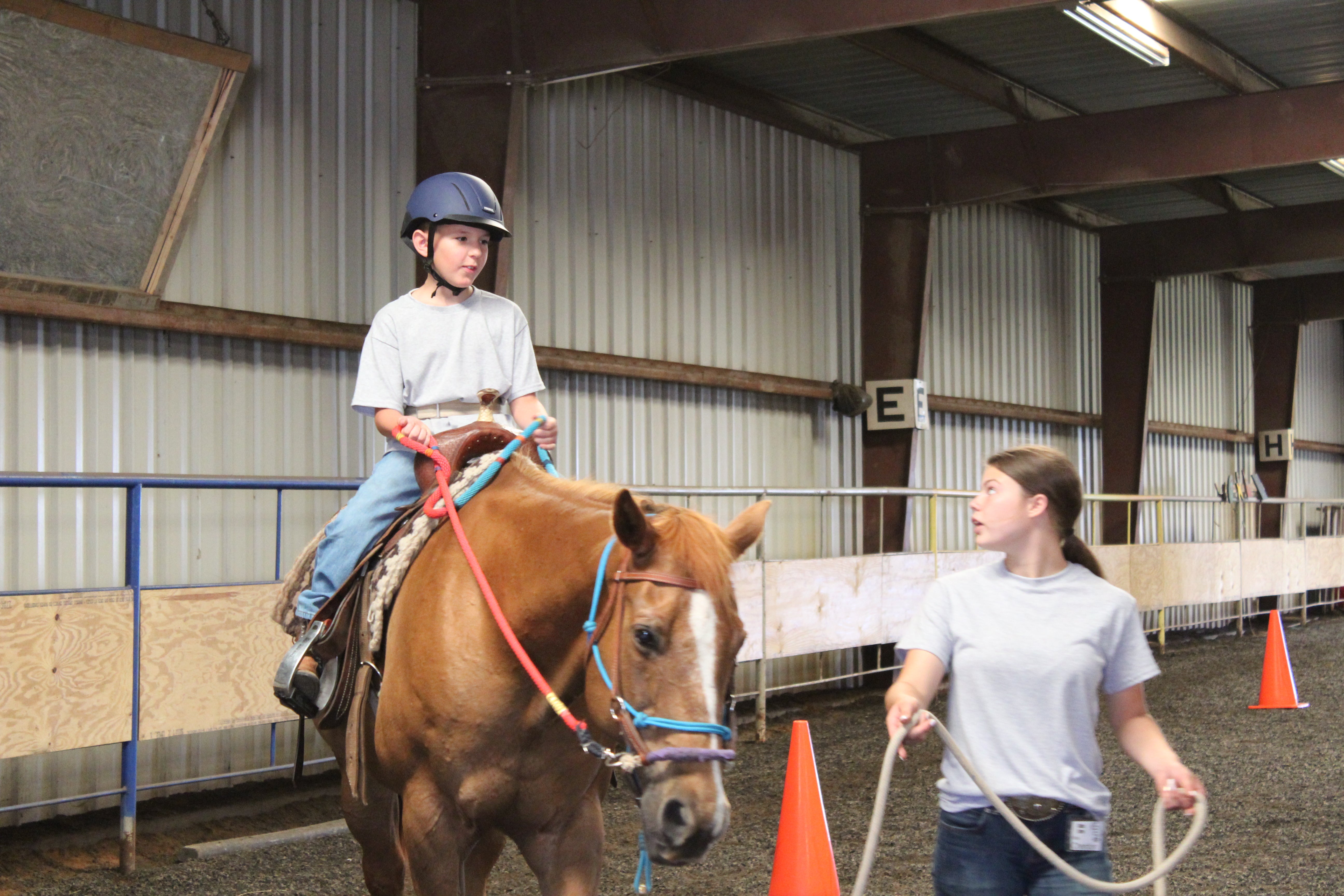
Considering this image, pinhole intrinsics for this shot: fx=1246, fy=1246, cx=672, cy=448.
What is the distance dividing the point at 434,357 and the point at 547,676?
44.4 inches

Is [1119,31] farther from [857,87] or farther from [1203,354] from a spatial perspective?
[1203,354]

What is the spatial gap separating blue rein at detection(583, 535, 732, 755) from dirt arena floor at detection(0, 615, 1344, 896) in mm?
3018

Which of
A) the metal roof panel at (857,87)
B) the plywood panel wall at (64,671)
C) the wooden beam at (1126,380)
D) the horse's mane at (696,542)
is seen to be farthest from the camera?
the wooden beam at (1126,380)

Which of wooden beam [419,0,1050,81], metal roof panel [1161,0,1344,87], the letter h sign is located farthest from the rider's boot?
the letter h sign

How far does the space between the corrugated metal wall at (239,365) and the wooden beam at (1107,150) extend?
19.0 ft

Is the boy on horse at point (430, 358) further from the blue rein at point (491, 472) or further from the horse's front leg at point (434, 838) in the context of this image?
the horse's front leg at point (434, 838)

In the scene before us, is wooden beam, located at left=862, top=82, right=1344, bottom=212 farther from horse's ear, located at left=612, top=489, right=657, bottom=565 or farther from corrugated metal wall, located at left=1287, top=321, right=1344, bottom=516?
corrugated metal wall, located at left=1287, top=321, right=1344, bottom=516

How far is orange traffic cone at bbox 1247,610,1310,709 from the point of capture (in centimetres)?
1044

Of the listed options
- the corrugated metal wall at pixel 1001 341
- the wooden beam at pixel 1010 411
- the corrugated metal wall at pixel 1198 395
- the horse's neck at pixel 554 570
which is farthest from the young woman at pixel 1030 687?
the corrugated metal wall at pixel 1198 395

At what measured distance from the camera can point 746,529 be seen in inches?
112

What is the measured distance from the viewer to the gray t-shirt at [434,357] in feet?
11.9

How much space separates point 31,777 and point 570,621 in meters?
4.87

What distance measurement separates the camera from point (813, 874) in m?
4.77

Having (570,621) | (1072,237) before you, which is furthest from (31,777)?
(1072,237)
